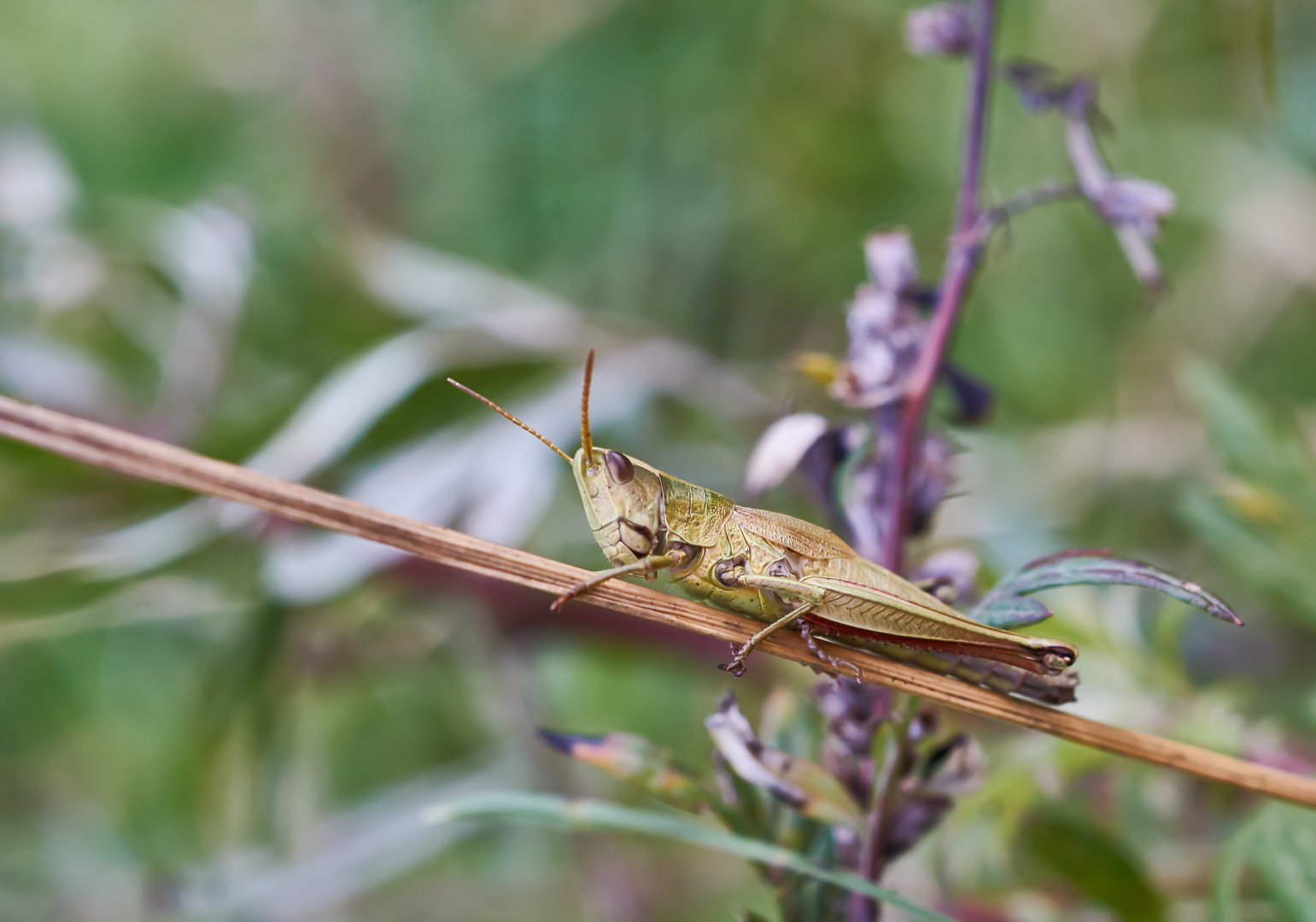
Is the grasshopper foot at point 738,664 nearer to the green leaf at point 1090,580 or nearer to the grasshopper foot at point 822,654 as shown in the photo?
the grasshopper foot at point 822,654

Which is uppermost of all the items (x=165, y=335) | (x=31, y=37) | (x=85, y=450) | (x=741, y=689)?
(x=31, y=37)

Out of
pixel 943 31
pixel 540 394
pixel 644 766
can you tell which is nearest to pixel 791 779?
pixel 644 766

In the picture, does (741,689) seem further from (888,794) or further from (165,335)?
(165,335)

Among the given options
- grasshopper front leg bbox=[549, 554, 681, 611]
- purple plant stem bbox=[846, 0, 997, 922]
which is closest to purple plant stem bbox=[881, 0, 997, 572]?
purple plant stem bbox=[846, 0, 997, 922]

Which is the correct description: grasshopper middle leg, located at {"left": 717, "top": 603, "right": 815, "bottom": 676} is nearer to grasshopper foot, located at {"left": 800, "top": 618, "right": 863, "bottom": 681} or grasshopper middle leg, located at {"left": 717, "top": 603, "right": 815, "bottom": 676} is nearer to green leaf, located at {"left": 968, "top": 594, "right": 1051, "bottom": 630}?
grasshopper foot, located at {"left": 800, "top": 618, "right": 863, "bottom": 681}

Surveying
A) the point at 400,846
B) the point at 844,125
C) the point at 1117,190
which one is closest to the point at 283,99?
the point at 844,125

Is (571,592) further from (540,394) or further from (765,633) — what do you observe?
(540,394)
